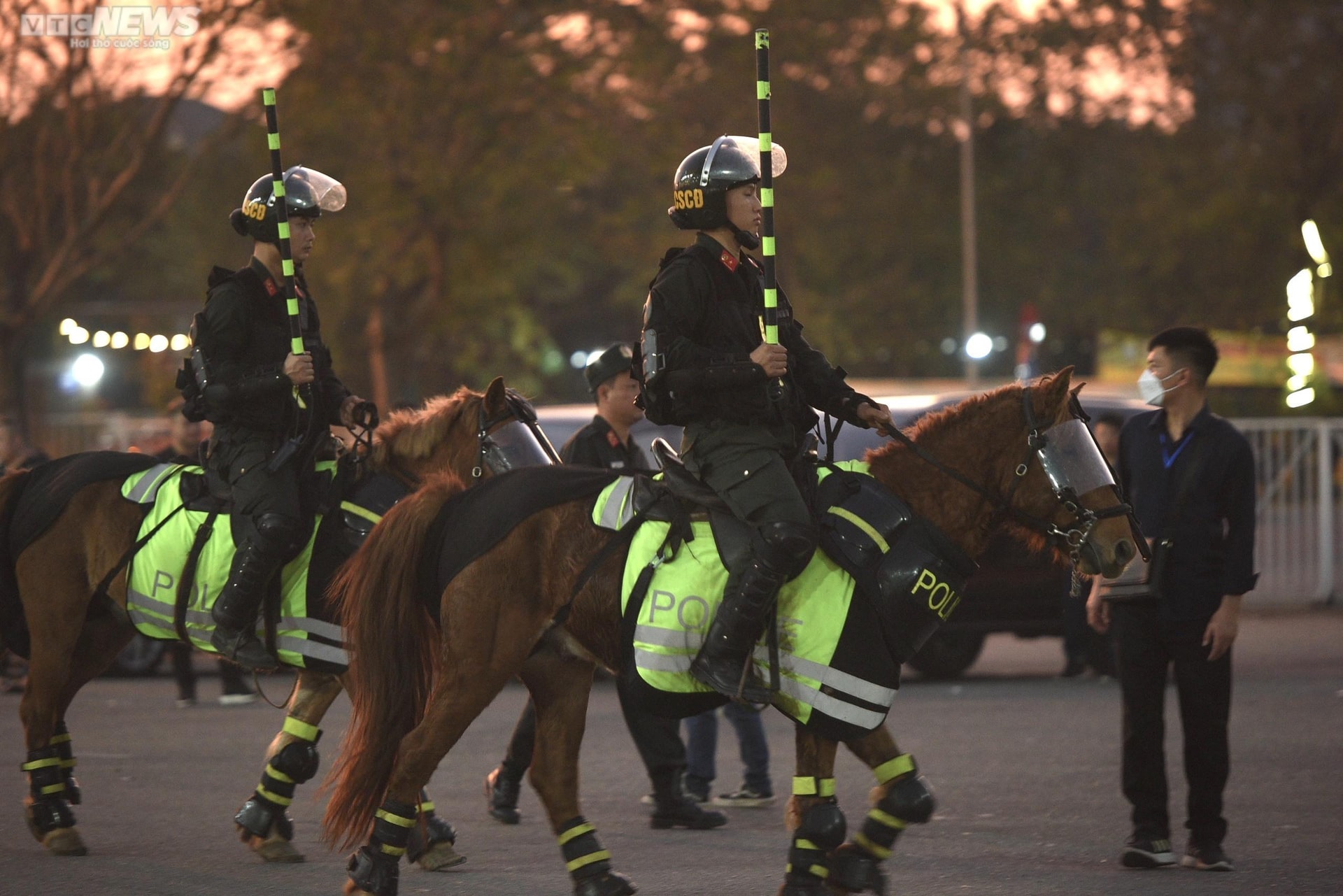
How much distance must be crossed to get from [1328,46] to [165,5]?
23.8 meters

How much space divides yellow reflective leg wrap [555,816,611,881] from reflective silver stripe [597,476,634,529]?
3.57 feet

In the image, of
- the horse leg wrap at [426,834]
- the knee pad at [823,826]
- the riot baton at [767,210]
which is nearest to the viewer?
the knee pad at [823,826]

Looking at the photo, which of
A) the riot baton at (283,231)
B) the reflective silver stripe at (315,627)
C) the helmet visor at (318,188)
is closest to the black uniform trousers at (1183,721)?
the reflective silver stripe at (315,627)

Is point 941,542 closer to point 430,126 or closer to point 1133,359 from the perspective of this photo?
point 430,126

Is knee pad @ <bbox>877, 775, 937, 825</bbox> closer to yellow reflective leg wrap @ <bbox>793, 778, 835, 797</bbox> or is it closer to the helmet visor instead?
yellow reflective leg wrap @ <bbox>793, 778, 835, 797</bbox>

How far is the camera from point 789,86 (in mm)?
46656

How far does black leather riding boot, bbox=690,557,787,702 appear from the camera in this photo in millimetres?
5664

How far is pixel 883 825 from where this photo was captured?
5.69m

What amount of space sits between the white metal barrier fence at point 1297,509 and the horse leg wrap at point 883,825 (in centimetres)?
1178

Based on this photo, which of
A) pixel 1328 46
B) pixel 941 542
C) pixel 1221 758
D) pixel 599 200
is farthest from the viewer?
pixel 599 200

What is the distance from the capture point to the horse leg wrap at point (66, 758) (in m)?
7.46

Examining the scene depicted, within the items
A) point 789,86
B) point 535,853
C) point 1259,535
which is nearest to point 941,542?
point 535,853

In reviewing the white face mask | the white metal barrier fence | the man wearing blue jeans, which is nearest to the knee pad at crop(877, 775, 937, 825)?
the white face mask

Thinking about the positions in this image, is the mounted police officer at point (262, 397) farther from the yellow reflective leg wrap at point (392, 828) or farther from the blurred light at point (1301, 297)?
the blurred light at point (1301, 297)
